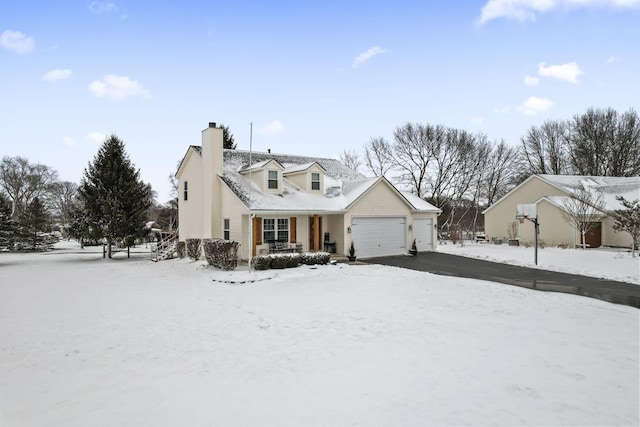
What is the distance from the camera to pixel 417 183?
39969 millimetres

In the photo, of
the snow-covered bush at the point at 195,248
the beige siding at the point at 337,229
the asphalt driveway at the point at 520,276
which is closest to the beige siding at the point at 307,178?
the beige siding at the point at 337,229

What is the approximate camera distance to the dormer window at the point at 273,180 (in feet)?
66.9

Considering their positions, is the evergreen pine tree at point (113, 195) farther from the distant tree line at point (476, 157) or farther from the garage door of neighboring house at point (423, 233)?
the distant tree line at point (476, 157)

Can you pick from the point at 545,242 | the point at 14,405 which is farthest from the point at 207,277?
the point at 545,242

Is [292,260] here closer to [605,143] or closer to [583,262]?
[583,262]

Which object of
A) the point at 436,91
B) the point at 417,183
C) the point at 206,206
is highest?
the point at 436,91

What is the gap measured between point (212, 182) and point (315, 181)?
5805mm

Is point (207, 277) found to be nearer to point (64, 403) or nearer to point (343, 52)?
point (64, 403)

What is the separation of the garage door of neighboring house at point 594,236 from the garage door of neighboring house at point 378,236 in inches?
532

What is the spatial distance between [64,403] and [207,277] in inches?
418

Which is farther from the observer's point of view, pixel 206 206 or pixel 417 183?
pixel 417 183

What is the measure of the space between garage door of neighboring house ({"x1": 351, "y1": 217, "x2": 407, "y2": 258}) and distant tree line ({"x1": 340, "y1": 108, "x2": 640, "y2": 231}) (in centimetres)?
1770

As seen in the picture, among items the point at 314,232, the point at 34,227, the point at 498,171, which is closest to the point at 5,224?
the point at 34,227

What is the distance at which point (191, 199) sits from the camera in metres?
22.4
